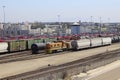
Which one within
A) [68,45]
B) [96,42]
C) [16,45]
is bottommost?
[68,45]

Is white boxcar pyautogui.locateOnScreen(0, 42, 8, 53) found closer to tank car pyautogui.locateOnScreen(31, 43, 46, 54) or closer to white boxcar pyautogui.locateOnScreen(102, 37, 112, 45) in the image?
tank car pyautogui.locateOnScreen(31, 43, 46, 54)

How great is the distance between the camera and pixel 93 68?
41406mm

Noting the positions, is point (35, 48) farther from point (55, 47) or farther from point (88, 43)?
point (88, 43)

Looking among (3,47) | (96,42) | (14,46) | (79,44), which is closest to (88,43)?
(79,44)

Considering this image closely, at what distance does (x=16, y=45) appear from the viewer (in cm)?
6606

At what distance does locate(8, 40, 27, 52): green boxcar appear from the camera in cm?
6375

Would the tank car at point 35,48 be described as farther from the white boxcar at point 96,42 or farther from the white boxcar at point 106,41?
the white boxcar at point 106,41

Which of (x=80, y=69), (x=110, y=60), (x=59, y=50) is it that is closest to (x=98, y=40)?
(x=59, y=50)

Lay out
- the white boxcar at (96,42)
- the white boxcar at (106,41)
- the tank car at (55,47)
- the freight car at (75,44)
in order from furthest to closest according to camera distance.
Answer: the white boxcar at (106,41) < the white boxcar at (96,42) < the freight car at (75,44) < the tank car at (55,47)

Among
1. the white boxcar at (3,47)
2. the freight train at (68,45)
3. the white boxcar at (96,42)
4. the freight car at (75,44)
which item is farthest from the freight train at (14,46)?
the white boxcar at (96,42)

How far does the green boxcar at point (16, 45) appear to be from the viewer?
63.8 meters

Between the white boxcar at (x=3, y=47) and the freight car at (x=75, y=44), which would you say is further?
the freight car at (x=75, y=44)

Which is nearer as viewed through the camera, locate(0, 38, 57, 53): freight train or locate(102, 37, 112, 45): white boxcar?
locate(0, 38, 57, 53): freight train

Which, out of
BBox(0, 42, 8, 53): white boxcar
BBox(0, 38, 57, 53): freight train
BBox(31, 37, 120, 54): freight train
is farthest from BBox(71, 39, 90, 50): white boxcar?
BBox(0, 42, 8, 53): white boxcar
